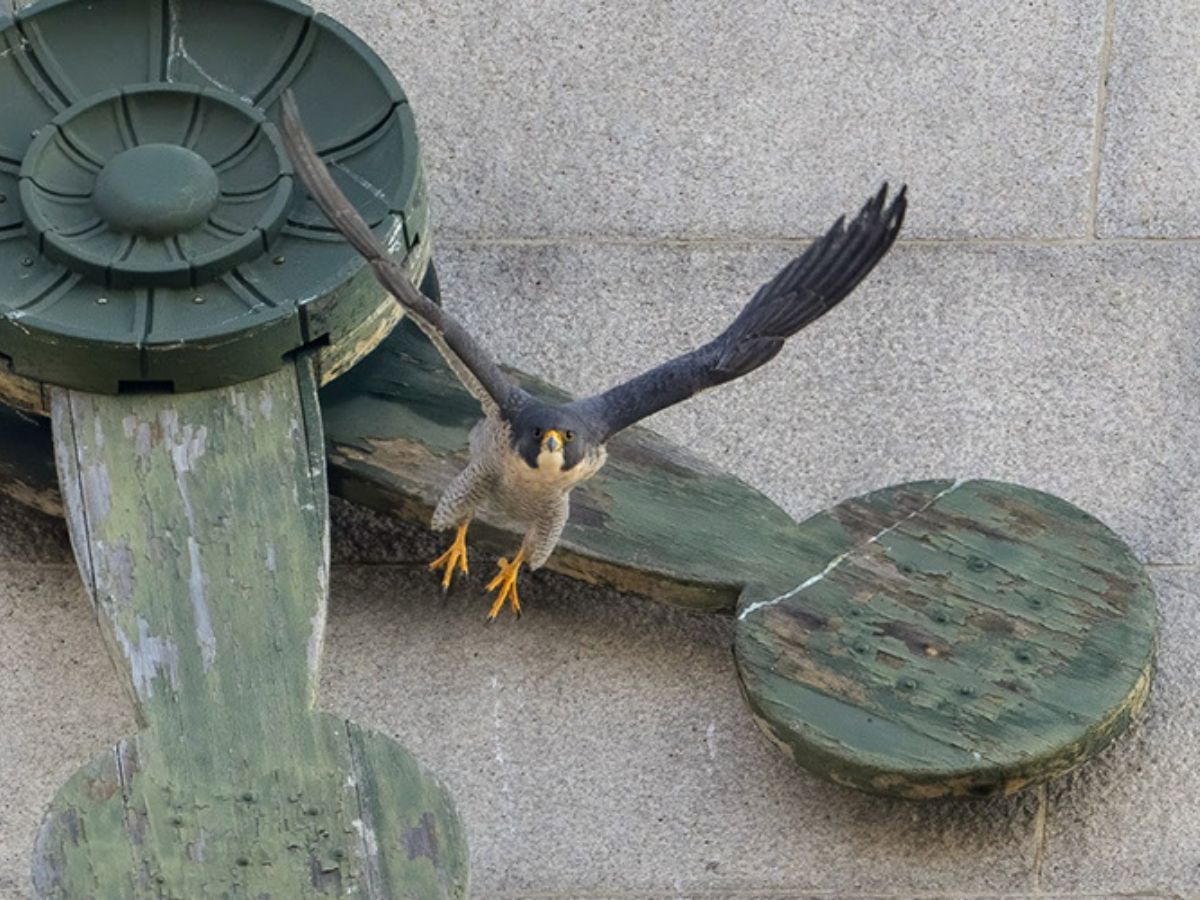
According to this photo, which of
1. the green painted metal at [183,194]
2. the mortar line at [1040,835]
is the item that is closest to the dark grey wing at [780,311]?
the green painted metal at [183,194]

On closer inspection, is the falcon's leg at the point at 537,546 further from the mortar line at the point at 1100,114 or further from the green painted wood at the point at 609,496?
the mortar line at the point at 1100,114

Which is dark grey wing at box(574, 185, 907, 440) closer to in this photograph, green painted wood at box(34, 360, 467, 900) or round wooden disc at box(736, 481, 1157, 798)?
round wooden disc at box(736, 481, 1157, 798)

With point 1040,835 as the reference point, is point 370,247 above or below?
above

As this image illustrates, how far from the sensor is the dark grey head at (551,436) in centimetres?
653

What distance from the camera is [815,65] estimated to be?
7.95 m

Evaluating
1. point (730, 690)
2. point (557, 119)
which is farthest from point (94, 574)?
point (557, 119)

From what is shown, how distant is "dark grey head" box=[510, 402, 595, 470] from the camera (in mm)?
6527

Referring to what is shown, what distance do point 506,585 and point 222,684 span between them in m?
0.85

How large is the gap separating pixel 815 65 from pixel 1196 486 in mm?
1436

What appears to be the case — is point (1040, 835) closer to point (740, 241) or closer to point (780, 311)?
point (780, 311)

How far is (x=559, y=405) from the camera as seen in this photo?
22.2 feet

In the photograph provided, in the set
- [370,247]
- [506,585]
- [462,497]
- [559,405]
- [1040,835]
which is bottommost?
[1040,835]

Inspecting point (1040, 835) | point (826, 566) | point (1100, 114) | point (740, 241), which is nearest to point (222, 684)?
point (826, 566)

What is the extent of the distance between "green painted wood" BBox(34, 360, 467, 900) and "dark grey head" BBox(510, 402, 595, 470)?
402 mm
